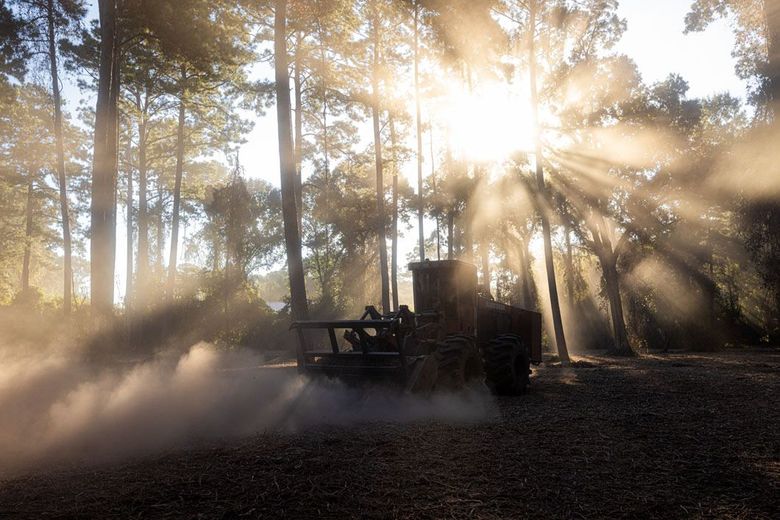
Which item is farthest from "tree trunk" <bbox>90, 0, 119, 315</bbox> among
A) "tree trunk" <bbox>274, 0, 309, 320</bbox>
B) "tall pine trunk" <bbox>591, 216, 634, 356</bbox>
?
"tall pine trunk" <bbox>591, 216, 634, 356</bbox>

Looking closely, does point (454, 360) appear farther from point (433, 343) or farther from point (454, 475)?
point (454, 475)

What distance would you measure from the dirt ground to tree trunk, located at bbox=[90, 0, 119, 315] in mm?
12232

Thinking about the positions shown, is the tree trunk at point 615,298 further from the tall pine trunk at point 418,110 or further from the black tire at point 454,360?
the black tire at point 454,360

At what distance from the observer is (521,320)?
41.7 ft

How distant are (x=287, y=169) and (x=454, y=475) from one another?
43.9 feet

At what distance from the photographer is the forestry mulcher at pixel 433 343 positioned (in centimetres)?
811

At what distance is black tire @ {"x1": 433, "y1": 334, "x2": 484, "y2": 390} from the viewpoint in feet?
28.3

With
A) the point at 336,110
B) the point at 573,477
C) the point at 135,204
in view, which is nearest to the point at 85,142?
the point at 135,204

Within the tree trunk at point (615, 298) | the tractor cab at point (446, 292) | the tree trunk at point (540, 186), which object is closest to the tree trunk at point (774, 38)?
the tree trunk at point (540, 186)

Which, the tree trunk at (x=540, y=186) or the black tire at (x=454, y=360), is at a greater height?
the tree trunk at (x=540, y=186)

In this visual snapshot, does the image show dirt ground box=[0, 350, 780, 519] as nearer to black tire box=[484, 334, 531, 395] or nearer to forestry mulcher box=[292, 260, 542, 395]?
forestry mulcher box=[292, 260, 542, 395]

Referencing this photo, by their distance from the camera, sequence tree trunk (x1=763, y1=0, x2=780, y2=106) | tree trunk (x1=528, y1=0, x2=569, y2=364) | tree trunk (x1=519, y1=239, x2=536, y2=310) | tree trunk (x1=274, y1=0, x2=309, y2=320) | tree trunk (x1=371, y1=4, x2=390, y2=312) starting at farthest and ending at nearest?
tree trunk (x1=519, y1=239, x2=536, y2=310) < tree trunk (x1=371, y1=4, x2=390, y2=312) < tree trunk (x1=528, y1=0, x2=569, y2=364) < tree trunk (x1=274, y1=0, x2=309, y2=320) < tree trunk (x1=763, y1=0, x2=780, y2=106)

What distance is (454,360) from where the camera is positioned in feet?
28.9

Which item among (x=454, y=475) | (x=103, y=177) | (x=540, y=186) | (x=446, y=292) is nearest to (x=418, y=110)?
(x=540, y=186)
